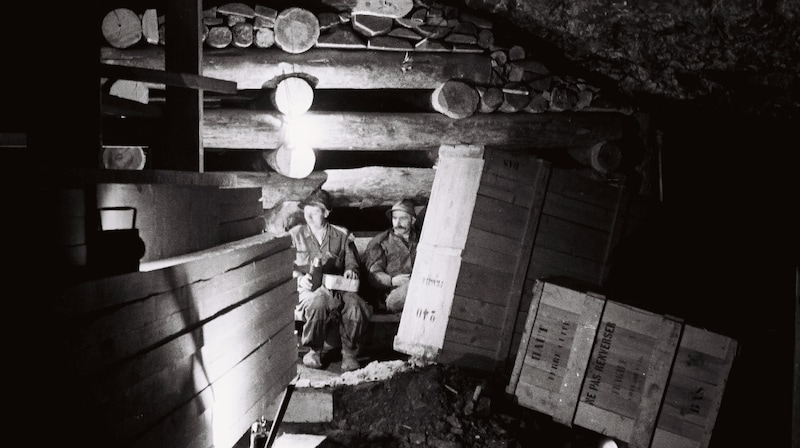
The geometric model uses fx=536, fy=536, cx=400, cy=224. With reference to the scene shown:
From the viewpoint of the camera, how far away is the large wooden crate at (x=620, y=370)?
470 cm

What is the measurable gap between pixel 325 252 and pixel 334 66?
2.47 meters

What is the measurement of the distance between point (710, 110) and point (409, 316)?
491 centimetres

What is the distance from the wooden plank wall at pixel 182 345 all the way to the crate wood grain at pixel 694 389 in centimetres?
341

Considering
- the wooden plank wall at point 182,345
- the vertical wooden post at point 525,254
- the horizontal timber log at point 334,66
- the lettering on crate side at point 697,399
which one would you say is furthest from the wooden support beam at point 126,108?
Result: the lettering on crate side at point 697,399

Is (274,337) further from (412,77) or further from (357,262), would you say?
(412,77)

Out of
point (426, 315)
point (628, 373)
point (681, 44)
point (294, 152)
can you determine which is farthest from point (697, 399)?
point (294, 152)

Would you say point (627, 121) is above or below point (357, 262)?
above

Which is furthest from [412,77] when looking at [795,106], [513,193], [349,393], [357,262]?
[795,106]

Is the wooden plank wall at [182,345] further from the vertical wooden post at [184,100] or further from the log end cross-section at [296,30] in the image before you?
the log end cross-section at [296,30]

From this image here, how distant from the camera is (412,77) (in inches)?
265

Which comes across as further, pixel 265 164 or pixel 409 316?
pixel 265 164

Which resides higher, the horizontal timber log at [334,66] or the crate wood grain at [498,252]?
the horizontal timber log at [334,66]

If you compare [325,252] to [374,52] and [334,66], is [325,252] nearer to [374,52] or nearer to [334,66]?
[334,66]

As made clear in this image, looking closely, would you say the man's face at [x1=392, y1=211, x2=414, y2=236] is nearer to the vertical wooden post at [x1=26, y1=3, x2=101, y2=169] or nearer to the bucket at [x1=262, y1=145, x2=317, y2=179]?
the bucket at [x1=262, y1=145, x2=317, y2=179]
